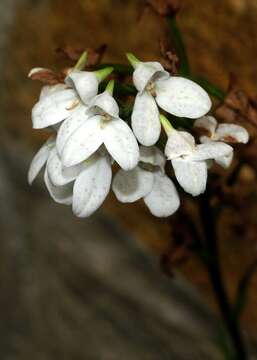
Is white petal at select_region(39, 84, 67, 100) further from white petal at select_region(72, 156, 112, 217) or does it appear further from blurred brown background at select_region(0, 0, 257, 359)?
blurred brown background at select_region(0, 0, 257, 359)

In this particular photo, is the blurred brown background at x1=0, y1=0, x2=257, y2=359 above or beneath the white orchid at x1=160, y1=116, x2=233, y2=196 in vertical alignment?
beneath

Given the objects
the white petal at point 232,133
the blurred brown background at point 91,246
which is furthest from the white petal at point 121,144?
the blurred brown background at point 91,246

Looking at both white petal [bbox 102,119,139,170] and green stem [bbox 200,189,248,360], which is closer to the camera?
white petal [bbox 102,119,139,170]

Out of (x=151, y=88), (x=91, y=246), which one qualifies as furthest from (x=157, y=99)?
(x=91, y=246)

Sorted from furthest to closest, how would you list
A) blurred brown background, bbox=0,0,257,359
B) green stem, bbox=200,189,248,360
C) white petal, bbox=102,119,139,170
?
1. blurred brown background, bbox=0,0,257,359
2. green stem, bbox=200,189,248,360
3. white petal, bbox=102,119,139,170

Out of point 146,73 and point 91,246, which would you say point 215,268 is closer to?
point 146,73

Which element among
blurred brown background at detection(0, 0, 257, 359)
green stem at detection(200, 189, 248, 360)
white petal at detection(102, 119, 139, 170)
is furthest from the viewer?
blurred brown background at detection(0, 0, 257, 359)

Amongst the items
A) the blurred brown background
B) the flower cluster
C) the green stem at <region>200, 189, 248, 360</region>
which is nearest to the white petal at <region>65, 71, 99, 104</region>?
the flower cluster

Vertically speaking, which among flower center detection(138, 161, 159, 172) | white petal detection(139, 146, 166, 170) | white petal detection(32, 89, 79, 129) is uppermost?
white petal detection(32, 89, 79, 129)
